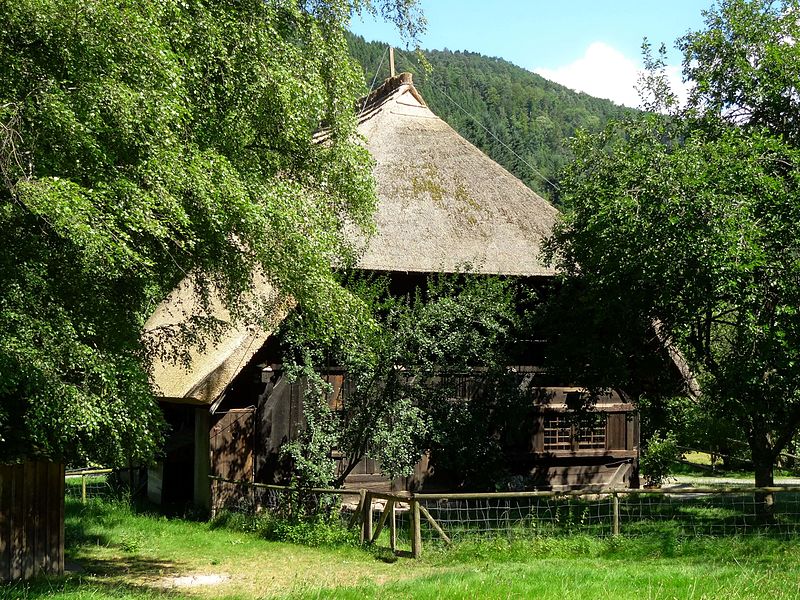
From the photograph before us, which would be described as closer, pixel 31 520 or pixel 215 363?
pixel 31 520

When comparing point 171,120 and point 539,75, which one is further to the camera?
point 539,75

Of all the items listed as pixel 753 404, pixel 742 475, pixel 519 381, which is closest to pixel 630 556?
pixel 753 404

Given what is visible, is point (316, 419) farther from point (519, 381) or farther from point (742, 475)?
point (742, 475)

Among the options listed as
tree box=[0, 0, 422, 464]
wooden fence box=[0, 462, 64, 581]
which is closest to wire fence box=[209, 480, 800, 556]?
tree box=[0, 0, 422, 464]

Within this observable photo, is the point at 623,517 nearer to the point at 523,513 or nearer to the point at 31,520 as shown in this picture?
the point at 523,513

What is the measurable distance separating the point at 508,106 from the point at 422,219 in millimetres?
105459

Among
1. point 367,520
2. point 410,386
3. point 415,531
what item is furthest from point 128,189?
point 410,386

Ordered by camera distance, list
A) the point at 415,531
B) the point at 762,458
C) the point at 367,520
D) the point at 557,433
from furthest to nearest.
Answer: the point at 557,433 → the point at 762,458 → the point at 367,520 → the point at 415,531

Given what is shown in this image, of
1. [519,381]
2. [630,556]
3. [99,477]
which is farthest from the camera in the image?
[99,477]

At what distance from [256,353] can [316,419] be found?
178cm

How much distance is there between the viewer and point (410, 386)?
1614 centimetres

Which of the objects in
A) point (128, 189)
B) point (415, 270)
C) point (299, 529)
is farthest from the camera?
point (415, 270)

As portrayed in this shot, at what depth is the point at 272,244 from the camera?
1045cm

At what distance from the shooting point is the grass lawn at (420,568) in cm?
960
